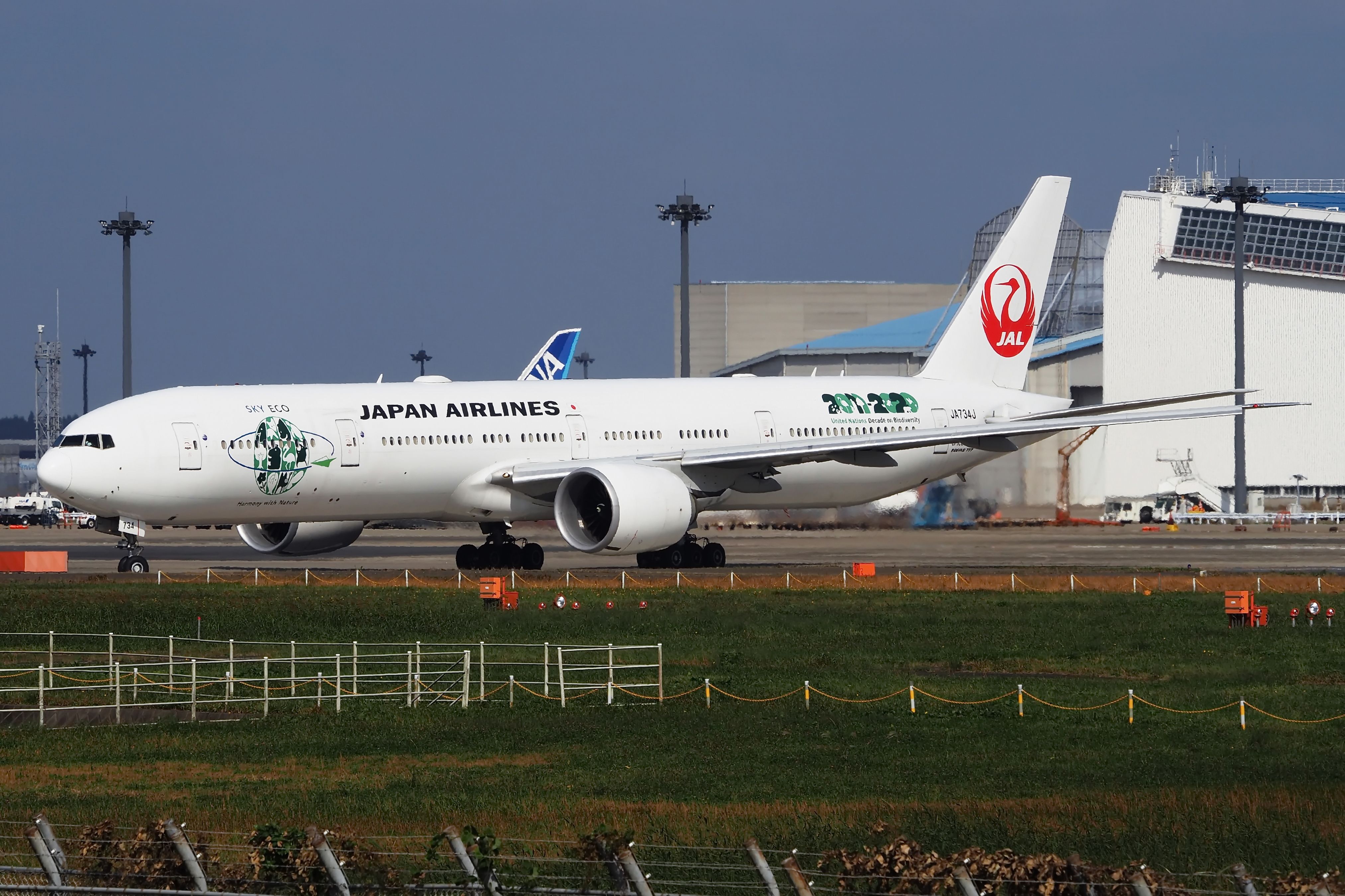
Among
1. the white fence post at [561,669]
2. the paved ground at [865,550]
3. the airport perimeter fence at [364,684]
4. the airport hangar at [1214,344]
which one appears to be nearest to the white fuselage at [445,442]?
the paved ground at [865,550]

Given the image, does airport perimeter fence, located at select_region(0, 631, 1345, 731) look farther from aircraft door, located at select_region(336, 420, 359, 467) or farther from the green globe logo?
aircraft door, located at select_region(336, 420, 359, 467)

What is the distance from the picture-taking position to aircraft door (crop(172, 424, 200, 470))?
4222 cm

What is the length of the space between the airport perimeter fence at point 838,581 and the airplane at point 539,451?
1171 millimetres

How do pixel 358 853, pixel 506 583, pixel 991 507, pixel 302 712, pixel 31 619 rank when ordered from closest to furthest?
pixel 358 853 → pixel 302 712 → pixel 31 619 → pixel 506 583 → pixel 991 507

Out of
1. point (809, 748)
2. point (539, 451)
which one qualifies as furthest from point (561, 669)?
point (539, 451)

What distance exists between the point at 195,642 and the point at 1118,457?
7729 centimetres

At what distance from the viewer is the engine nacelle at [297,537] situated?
49.3m

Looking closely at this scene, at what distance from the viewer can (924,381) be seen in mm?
53719

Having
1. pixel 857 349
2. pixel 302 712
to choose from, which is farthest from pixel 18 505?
pixel 302 712

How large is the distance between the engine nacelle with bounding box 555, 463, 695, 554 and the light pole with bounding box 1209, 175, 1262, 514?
44.6m

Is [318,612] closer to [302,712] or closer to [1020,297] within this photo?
→ [302,712]

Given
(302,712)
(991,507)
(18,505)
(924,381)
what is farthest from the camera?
(18,505)

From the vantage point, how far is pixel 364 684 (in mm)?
28953

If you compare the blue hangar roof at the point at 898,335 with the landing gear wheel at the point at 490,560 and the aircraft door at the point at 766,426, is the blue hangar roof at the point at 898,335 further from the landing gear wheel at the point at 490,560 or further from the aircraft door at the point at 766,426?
the landing gear wheel at the point at 490,560
